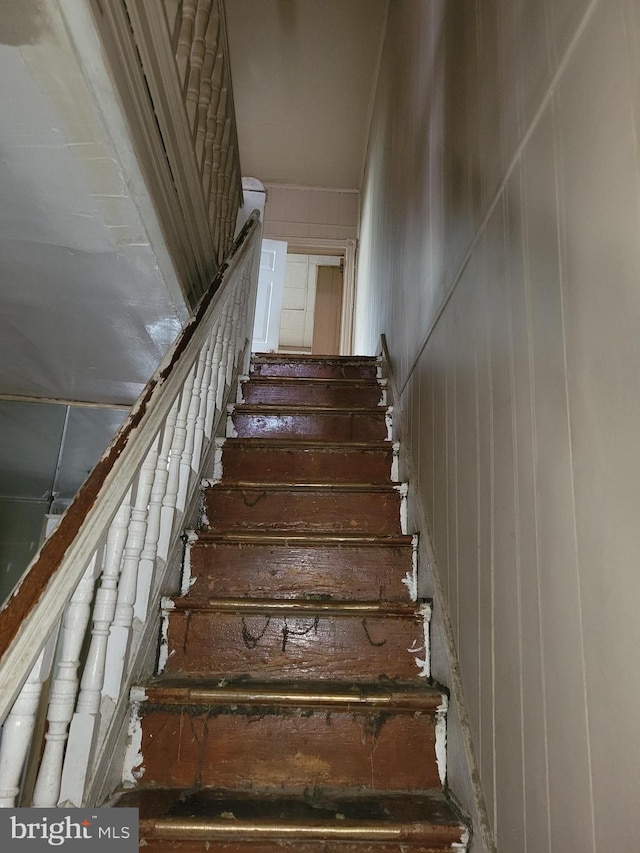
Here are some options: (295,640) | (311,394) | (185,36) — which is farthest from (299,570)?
(185,36)

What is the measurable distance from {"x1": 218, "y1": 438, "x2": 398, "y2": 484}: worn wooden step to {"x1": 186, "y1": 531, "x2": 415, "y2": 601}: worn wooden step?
44 centimetres

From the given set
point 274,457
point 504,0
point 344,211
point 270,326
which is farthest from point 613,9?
point 344,211

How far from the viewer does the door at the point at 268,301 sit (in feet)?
15.0

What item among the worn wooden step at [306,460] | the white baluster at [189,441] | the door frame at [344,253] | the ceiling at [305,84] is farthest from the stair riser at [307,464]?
the ceiling at [305,84]

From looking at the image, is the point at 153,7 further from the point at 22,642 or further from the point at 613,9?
the point at 22,642

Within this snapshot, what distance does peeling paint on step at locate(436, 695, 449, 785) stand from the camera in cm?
126

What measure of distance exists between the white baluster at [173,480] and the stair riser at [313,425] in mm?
717

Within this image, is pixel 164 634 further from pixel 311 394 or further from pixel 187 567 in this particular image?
pixel 311 394

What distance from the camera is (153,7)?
1.48 metres

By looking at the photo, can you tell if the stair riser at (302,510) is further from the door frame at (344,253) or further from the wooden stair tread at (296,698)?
the door frame at (344,253)

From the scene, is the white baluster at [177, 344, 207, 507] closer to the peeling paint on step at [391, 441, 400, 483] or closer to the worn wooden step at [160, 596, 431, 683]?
the worn wooden step at [160, 596, 431, 683]

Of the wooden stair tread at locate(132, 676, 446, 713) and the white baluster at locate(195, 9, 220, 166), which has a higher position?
the white baluster at locate(195, 9, 220, 166)

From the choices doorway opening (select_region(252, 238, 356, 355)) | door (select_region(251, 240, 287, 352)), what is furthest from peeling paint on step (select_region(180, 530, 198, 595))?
doorway opening (select_region(252, 238, 356, 355))

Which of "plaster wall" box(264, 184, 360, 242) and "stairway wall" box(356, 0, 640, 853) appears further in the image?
"plaster wall" box(264, 184, 360, 242)
